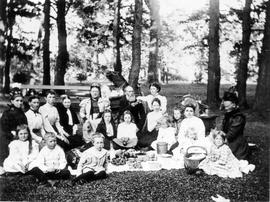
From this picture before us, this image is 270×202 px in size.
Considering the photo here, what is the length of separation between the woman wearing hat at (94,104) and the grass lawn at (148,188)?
7.04 ft

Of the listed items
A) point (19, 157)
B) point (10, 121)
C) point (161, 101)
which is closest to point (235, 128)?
point (161, 101)

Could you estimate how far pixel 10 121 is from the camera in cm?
696

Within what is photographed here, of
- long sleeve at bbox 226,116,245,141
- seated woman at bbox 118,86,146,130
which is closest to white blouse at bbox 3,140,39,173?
seated woman at bbox 118,86,146,130

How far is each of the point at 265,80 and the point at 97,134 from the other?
7.31m

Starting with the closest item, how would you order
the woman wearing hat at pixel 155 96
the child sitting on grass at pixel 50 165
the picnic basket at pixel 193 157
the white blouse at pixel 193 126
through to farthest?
the child sitting on grass at pixel 50 165, the picnic basket at pixel 193 157, the white blouse at pixel 193 126, the woman wearing hat at pixel 155 96

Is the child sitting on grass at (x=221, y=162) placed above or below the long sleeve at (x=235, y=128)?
below

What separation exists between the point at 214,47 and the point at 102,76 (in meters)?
16.8

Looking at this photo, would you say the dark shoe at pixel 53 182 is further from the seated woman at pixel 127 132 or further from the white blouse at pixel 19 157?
the seated woman at pixel 127 132

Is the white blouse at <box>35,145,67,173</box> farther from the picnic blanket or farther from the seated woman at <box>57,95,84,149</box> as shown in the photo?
the seated woman at <box>57,95,84,149</box>

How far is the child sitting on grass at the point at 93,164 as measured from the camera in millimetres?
5969

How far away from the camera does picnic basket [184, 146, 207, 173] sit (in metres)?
6.43

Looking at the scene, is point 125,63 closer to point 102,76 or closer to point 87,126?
point 102,76

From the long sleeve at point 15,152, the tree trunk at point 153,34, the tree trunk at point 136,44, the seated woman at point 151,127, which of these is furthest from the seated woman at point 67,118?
the tree trunk at point 153,34

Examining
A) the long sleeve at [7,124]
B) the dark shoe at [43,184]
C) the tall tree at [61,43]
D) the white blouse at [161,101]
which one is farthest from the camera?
the tall tree at [61,43]
